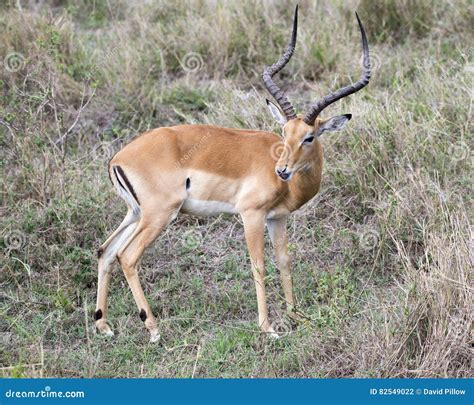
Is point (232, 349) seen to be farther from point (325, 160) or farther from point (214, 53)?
point (214, 53)

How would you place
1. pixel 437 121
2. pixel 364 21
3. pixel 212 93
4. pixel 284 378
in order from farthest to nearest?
pixel 364 21, pixel 212 93, pixel 437 121, pixel 284 378

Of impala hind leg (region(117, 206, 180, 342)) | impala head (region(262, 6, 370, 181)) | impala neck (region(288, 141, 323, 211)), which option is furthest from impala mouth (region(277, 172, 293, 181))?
impala hind leg (region(117, 206, 180, 342))

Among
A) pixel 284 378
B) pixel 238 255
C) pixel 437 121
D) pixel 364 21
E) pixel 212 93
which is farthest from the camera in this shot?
pixel 364 21

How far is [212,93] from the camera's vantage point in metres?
9.46

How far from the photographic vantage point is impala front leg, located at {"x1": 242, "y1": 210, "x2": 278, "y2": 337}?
662cm

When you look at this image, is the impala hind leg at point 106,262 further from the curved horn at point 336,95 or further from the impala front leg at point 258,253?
the curved horn at point 336,95

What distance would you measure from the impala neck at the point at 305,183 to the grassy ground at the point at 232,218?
0.54 metres

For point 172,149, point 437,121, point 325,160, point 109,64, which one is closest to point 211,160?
point 172,149

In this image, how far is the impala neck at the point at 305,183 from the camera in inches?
267

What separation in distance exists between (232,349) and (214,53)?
438cm

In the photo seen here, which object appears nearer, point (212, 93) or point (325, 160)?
point (325, 160)

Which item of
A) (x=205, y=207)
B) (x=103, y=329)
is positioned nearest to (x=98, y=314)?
(x=103, y=329)

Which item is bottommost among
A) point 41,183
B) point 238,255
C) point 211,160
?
point 238,255

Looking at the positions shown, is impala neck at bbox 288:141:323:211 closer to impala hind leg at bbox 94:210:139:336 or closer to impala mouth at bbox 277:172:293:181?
impala mouth at bbox 277:172:293:181
